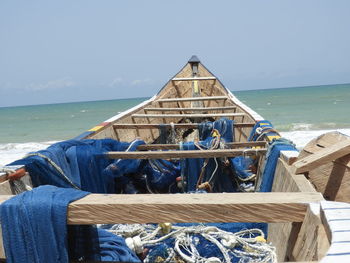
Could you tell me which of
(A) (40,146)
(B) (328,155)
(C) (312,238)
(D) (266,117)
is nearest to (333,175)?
(B) (328,155)

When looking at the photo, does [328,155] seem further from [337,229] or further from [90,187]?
[90,187]

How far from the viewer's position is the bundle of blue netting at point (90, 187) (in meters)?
1.40

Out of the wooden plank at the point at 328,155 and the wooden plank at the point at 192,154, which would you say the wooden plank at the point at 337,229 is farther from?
the wooden plank at the point at 192,154

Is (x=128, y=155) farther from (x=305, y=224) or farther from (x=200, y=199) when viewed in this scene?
(x=305, y=224)

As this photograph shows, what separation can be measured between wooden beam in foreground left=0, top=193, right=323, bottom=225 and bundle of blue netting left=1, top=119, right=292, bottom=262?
0.41ft

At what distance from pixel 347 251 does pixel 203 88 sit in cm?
932

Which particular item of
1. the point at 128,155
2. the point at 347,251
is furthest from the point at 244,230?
the point at 347,251

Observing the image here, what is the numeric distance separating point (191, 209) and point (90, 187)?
1.84 m

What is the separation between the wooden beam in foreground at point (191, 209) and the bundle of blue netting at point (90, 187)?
0.41ft

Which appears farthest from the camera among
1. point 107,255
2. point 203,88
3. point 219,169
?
point 203,88

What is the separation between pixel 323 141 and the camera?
1936mm

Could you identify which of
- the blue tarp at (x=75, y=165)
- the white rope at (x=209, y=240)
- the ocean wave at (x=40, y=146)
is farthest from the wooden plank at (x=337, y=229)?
the ocean wave at (x=40, y=146)

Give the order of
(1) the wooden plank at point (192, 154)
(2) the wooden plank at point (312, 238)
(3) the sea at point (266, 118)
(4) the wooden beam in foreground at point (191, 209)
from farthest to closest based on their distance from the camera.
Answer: (3) the sea at point (266, 118)
(1) the wooden plank at point (192, 154)
(4) the wooden beam in foreground at point (191, 209)
(2) the wooden plank at point (312, 238)

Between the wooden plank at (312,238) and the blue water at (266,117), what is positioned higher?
the wooden plank at (312,238)
